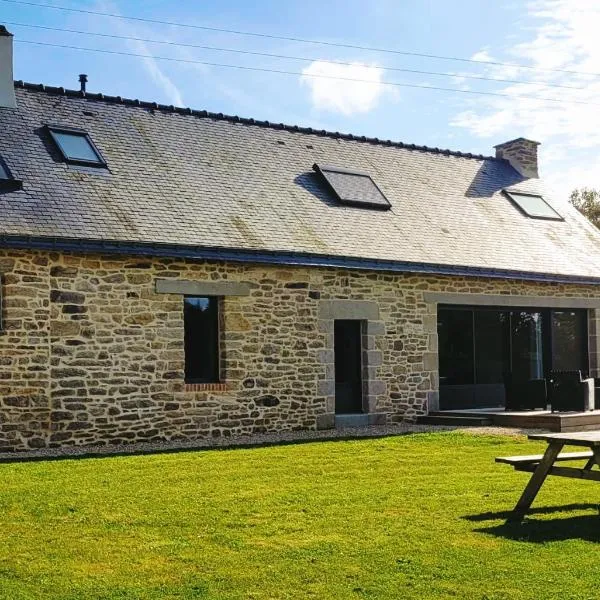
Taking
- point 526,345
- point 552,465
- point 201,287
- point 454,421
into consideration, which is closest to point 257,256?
point 201,287

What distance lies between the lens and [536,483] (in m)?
6.96

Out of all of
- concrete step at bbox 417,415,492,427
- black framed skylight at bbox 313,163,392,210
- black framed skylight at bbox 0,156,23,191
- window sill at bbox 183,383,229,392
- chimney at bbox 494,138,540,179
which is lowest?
concrete step at bbox 417,415,492,427

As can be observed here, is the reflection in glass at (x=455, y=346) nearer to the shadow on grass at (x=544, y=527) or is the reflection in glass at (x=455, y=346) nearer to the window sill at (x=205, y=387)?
the window sill at (x=205, y=387)

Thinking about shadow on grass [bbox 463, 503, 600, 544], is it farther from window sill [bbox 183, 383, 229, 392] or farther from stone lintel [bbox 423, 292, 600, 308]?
stone lintel [bbox 423, 292, 600, 308]

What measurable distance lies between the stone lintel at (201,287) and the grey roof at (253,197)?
1.94 ft

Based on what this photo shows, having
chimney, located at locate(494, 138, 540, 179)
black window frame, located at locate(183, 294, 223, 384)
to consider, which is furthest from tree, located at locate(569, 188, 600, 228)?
black window frame, located at locate(183, 294, 223, 384)

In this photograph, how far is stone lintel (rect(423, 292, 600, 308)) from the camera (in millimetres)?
16312

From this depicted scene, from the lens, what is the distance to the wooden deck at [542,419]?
14.3 m

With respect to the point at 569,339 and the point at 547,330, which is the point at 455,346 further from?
the point at 569,339

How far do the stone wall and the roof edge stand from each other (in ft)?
0.93

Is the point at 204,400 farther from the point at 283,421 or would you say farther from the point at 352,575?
the point at 352,575

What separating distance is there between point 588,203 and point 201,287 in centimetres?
3095

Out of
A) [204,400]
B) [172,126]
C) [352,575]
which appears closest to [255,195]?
[172,126]

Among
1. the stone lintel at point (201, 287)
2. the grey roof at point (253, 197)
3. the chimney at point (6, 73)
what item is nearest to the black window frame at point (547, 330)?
the grey roof at point (253, 197)
